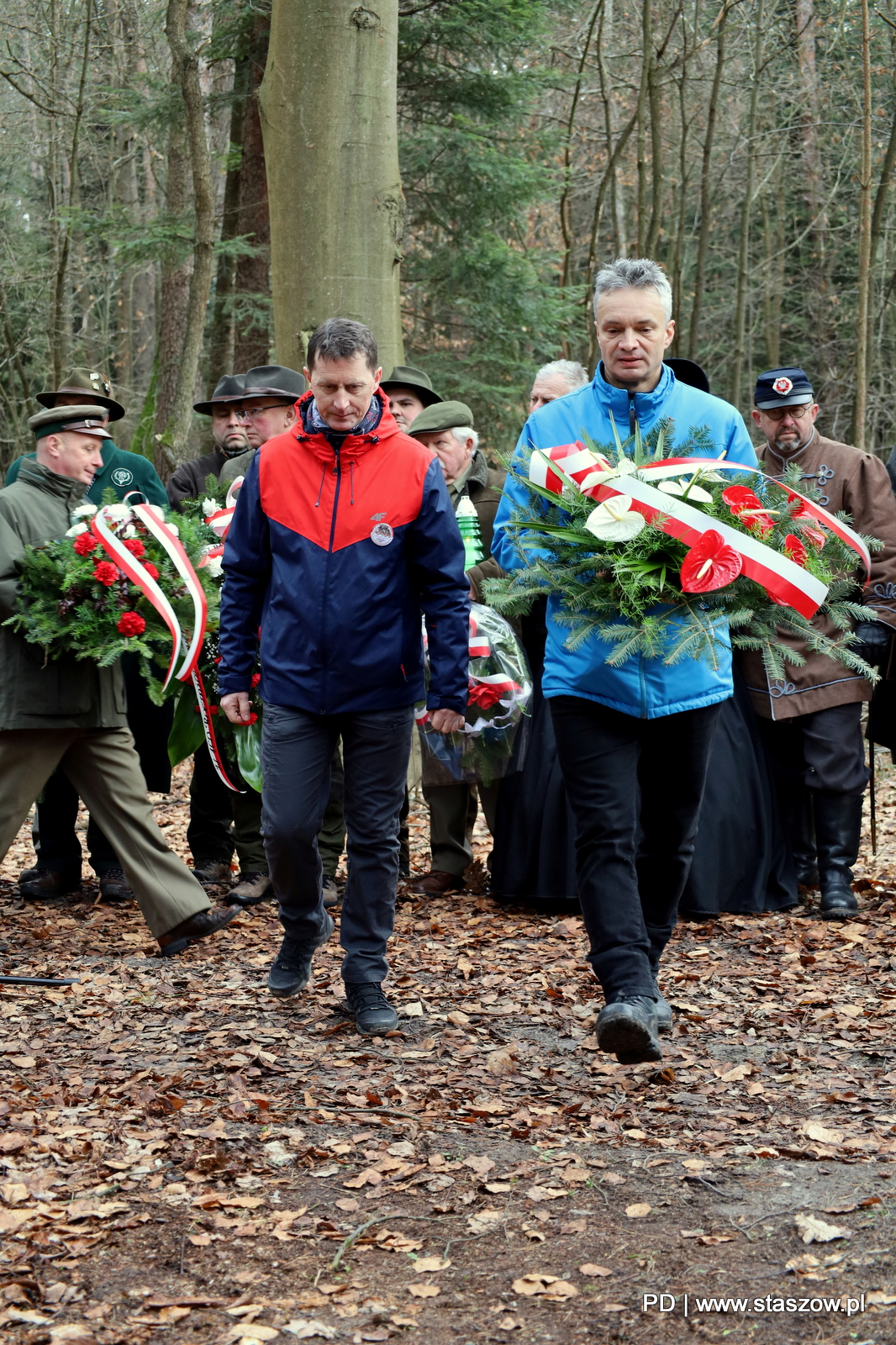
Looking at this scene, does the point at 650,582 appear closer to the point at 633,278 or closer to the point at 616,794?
the point at 616,794

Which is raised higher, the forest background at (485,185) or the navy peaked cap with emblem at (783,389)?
the forest background at (485,185)

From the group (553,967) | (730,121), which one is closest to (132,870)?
(553,967)

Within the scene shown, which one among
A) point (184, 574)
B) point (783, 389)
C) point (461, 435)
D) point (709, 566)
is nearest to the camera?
point (709, 566)

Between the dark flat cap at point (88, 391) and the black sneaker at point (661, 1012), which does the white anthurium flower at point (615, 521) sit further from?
the dark flat cap at point (88, 391)

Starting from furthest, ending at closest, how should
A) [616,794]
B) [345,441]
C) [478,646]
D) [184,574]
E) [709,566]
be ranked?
1. [478,646]
2. [184,574]
3. [345,441]
4. [616,794]
5. [709,566]

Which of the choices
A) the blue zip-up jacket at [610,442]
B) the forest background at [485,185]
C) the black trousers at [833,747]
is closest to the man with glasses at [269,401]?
the forest background at [485,185]

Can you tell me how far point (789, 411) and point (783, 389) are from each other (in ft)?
0.41

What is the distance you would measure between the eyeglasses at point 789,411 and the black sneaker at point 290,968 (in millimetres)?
3386

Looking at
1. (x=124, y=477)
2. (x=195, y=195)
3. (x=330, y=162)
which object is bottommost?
(x=124, y=477)

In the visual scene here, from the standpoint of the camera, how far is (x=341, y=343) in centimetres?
461

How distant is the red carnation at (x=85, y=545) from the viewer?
612 centimetres

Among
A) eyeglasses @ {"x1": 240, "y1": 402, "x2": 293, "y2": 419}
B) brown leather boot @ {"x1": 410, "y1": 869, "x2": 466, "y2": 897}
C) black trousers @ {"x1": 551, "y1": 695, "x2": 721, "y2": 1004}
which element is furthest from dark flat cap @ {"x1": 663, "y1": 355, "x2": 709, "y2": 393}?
brown leather boot @ {"x1": 410, "y1": 869, "x2": 466, "y2": 897}

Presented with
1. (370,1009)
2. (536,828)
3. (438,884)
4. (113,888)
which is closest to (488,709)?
(536,828)

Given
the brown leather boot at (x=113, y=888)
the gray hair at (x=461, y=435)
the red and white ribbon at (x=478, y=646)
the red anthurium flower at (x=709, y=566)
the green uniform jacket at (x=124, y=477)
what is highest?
the gray hair at (x=461, y=435)
